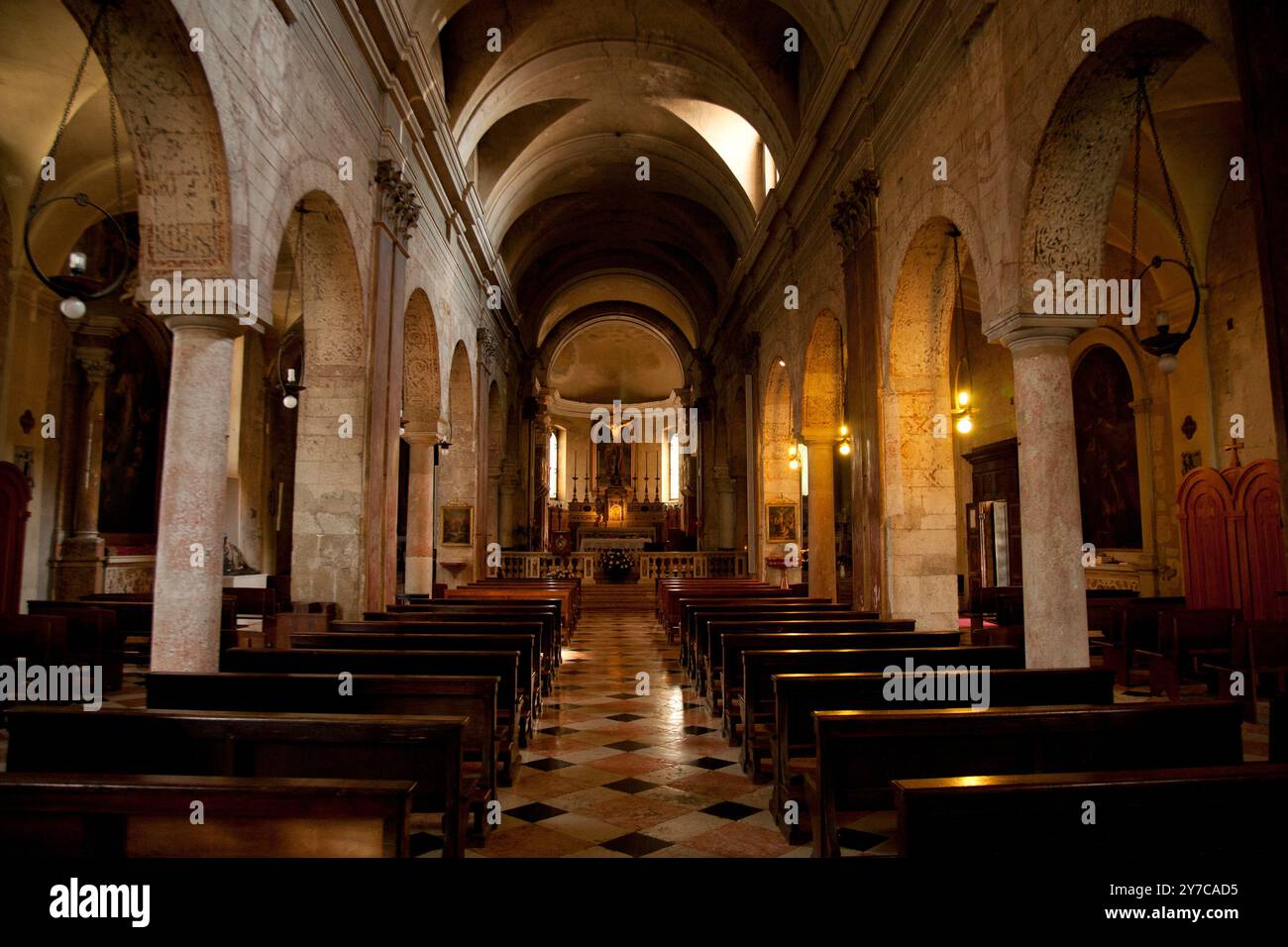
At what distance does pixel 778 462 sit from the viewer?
1645 centimetres

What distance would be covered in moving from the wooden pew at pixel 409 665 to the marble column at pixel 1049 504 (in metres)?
4.09

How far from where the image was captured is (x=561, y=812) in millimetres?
4402

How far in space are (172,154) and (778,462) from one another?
41.2 feet

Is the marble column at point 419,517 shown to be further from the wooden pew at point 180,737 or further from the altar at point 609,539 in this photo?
the altar at point 609,539

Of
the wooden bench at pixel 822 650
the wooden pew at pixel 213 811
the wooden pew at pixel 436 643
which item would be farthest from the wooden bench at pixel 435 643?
the wooden pew at pixel 213 811

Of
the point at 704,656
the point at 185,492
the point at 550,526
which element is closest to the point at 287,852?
the point at 185,492

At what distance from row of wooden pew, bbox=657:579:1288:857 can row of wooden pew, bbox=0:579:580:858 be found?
1.56 m

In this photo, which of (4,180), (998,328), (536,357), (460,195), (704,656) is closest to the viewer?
(998,328)

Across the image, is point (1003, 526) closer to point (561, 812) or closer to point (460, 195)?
point (460, 195)

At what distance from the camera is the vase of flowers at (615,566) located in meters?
20.4

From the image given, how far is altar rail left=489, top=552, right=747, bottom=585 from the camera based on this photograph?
2033 cm

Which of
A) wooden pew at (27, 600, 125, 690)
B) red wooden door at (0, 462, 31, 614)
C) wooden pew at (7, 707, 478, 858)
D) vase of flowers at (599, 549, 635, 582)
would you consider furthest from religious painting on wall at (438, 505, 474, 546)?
wooden pew at (7, 707, 478, 858)
